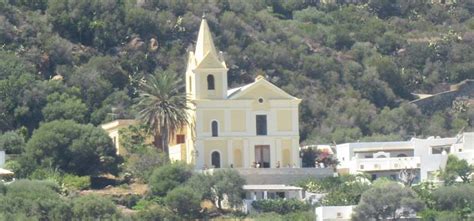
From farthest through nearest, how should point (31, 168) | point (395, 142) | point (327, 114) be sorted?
point (327, 114), point (395, 142), point (31, 168)

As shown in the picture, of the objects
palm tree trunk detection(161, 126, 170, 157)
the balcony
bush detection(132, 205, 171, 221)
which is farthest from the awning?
the balcony

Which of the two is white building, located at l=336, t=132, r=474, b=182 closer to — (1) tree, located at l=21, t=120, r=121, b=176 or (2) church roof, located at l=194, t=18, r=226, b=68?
(2) church roof, located at l=194, t=18, r=226, b=68

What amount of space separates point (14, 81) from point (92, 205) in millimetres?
18763

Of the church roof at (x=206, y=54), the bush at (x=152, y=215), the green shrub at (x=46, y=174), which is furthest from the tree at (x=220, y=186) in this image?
the church roof at (x=206, y=54)

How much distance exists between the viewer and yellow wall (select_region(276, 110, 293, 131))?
107 m

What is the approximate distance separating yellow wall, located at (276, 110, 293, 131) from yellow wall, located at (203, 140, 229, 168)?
249 centimetres

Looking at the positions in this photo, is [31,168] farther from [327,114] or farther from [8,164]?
[327,114]

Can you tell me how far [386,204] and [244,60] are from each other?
29.2 m

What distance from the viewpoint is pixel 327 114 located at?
125 meters

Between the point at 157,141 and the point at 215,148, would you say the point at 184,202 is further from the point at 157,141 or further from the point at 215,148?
the point at 157,141

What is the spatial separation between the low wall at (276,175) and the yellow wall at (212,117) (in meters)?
3.04

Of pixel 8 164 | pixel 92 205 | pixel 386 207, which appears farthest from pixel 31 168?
pixel 386 207

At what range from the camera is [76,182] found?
102 metres

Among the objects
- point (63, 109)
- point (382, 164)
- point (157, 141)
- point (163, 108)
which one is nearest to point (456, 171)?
point (382, 164)
